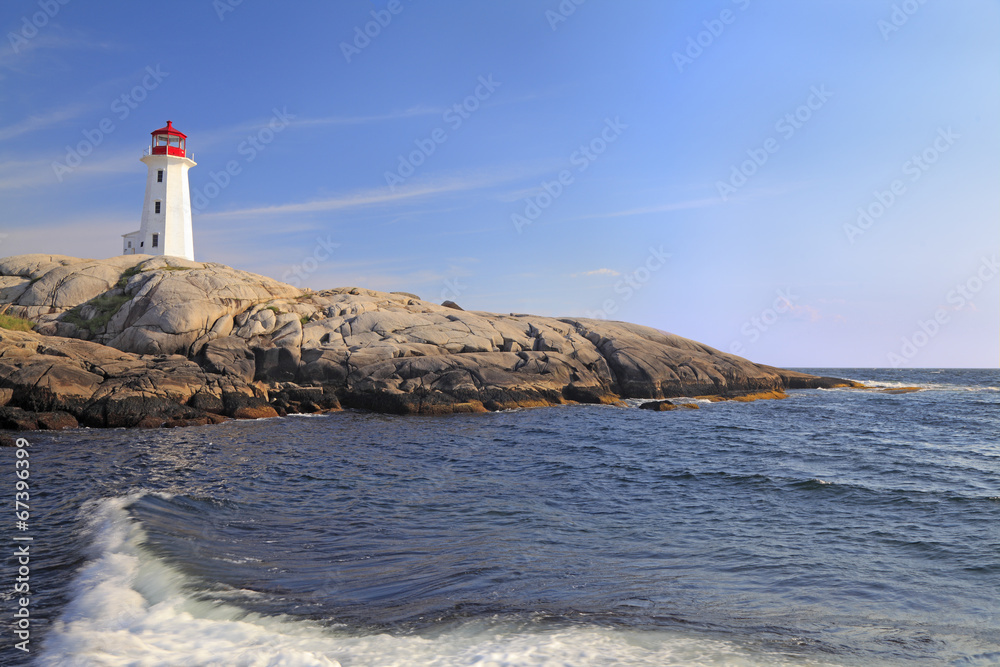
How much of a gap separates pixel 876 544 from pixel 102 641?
1115cm

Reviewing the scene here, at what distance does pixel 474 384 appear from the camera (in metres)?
31.5

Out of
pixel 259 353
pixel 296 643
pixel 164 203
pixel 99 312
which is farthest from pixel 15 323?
pixel 296 643

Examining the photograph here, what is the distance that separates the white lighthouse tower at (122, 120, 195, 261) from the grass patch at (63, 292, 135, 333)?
11.6 meters

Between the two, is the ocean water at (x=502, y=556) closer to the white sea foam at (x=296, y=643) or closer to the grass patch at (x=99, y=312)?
the white sea foam at (x=296, y=643)

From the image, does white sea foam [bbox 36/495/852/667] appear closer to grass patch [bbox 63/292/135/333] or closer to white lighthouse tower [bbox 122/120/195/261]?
grass patch [bbox 63/292/135/333]

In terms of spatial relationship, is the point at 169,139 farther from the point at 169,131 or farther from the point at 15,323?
the point at 15,323

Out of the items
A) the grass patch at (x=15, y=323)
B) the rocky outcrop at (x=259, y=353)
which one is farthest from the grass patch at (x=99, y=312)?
the grass patch at (x=15, y=323)

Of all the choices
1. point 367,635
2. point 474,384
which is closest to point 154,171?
point 474,384

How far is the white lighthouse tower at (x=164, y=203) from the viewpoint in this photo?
44.6 m

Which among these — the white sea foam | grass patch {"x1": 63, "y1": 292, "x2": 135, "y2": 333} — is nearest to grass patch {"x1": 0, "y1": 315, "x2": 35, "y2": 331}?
grass patch {"x1": 63, "y1": 292, "x2": 135, "y2": 333}

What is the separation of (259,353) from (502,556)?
24.3 meters

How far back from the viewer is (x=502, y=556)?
9.12 meters

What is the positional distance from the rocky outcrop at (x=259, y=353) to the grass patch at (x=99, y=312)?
0.08 m

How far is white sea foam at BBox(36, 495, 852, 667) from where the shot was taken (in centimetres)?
580
